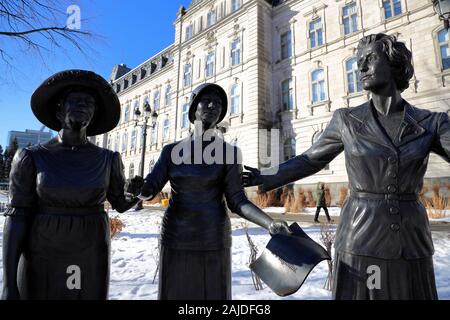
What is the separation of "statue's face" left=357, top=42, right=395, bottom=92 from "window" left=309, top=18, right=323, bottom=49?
1774 centimetres

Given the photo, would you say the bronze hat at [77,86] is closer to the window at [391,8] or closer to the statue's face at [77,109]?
the statue's face at [77,109]

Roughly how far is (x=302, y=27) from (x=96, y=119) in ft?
63.2

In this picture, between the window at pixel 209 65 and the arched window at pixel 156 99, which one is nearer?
the window at pixel 209 65

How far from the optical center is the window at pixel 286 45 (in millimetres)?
18917

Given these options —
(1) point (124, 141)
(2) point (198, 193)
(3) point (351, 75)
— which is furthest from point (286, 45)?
(1) point (124, 141)

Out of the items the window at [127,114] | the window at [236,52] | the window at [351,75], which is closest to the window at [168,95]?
the window at [127,114]

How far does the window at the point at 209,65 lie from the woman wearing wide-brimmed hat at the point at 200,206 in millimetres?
20968

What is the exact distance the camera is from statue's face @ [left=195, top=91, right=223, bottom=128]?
6.64 ft

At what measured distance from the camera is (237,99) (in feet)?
65.5

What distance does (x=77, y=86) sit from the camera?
171 centimetres
